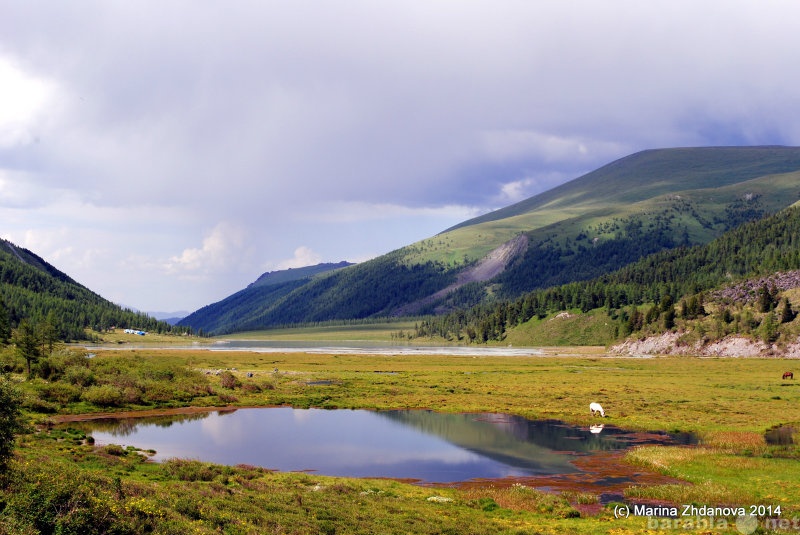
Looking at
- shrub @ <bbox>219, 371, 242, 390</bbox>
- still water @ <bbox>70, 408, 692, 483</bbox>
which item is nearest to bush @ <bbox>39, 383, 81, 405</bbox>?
still water @ <bbox>70, 408, 692, 483</bbox>

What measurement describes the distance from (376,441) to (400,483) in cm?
1640

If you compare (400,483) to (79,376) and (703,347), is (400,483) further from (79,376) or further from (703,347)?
(703,347)

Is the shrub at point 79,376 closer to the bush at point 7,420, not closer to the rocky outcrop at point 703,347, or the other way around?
the bush at point 7,420

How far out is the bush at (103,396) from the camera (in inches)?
2712

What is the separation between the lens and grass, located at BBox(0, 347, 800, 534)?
24.5 meters

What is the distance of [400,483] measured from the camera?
39.8 metres

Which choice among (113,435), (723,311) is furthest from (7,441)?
(723,311)

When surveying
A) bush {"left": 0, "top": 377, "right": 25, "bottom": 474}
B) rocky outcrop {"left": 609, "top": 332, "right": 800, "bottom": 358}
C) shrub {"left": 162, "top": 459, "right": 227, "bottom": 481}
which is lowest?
rocky outcrop {"left": 609, "top": 332, "right": 800, "bottom": 358}

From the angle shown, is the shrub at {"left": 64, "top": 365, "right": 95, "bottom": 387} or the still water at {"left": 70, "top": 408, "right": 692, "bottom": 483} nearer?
the still water at {"left": 70, "top": 408, "right": 692, "bottom": 483}

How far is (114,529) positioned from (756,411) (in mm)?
70817

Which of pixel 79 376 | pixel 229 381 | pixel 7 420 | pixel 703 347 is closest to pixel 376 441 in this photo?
pixel 7 420

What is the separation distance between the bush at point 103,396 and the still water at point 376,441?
7301mm

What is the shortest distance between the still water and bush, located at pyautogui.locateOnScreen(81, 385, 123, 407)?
7.30 metres

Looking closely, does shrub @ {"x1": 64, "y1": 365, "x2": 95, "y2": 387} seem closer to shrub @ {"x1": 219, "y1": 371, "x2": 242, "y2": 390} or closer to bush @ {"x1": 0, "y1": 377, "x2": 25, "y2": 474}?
→ shrub @ {"x1": 219, "y1": 371, "x2": 242, "y2": 390}
